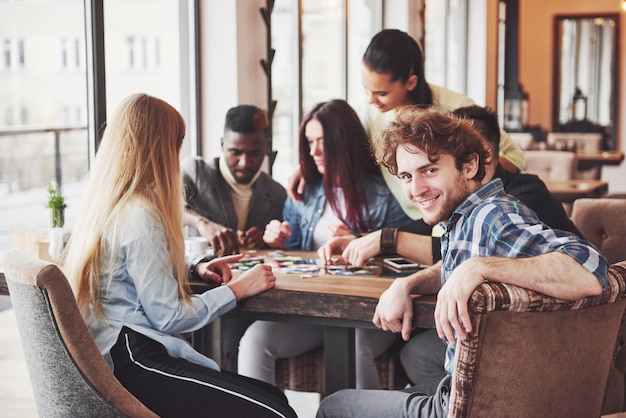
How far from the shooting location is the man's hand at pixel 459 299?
1678 mm

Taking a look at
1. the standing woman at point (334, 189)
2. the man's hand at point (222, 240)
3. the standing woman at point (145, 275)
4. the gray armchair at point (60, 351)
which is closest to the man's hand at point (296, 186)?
the standing woman at point (334, 189)

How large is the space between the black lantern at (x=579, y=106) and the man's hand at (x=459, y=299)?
12136 mm

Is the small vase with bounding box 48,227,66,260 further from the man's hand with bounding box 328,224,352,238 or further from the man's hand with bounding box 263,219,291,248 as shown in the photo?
the man's hand with bounding box 328,224,352,238

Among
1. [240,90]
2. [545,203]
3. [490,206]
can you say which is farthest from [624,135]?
[490,206]

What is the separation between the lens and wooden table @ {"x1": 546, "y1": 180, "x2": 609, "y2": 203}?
17.8 feet

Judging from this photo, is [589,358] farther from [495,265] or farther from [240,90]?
[240,90]

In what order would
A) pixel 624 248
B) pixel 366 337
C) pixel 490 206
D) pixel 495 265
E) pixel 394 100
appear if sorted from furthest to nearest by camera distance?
pixel 394 100 < pixel 624 248 < pixel 366 337 < pixel 490 206 < pixel 495 265

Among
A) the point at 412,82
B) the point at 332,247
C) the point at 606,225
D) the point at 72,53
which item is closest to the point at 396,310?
the point at 332,247

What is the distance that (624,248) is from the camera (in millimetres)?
3170

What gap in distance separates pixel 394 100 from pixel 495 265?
174 cm

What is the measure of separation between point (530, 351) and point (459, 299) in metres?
0.18

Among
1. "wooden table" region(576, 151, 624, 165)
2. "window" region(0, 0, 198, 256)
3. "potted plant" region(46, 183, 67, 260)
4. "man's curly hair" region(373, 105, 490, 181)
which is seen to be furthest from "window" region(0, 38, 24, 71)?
"wooden table" region(576, 151, 624, 165)

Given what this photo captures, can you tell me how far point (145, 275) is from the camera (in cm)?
219

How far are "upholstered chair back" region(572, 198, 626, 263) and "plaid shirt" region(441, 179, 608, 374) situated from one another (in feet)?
4.46
